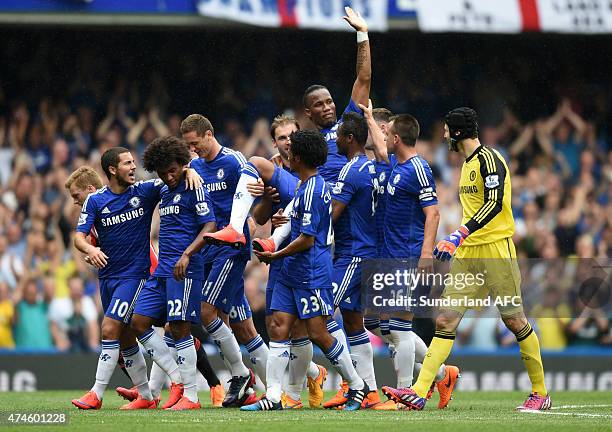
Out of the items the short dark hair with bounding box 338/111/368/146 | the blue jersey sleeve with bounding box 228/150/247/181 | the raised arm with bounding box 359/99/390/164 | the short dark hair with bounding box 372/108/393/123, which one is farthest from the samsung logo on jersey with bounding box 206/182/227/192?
the short dark hair with bounding box 372/108/393/123

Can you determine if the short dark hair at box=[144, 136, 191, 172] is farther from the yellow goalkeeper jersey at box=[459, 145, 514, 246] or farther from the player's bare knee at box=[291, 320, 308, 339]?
the yellow goalkeeper jersey at box=[459, 145, 514, 246]

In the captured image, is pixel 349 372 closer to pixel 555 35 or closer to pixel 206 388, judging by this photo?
pixel 206 388

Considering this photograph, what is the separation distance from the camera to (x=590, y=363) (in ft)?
48.5

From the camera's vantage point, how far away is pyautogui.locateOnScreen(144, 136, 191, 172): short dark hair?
Result: 365 inches

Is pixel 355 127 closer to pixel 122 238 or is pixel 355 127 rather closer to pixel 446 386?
pixel 122 238

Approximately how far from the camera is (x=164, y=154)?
9.28 metres

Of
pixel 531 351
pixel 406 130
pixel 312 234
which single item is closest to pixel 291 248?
pixel 312 234

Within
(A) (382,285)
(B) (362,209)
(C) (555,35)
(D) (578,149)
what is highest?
(C) (555,35)

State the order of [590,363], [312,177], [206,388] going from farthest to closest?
[590,363]
[206,388]
[312,177]

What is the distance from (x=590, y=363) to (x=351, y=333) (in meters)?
5.97

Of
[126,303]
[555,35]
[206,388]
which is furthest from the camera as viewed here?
[555,35]

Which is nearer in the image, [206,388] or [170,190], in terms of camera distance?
[170,190]

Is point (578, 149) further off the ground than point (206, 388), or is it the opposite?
point (578, 149)

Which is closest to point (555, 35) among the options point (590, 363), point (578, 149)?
point (578, 149)
